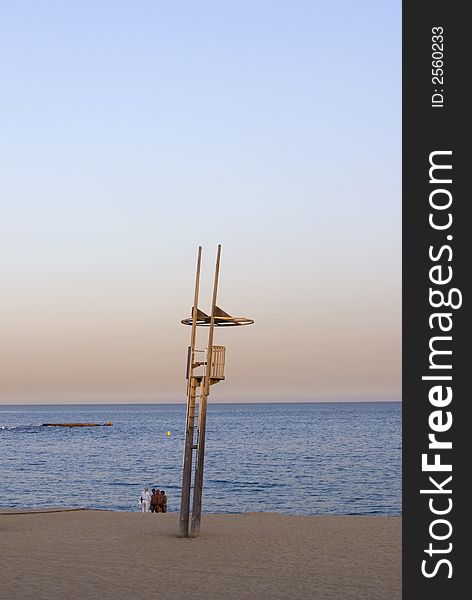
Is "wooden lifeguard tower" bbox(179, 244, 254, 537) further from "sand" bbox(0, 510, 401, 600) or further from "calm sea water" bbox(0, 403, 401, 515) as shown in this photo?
"calm sea water" bbox(0, 403, 401, 515)

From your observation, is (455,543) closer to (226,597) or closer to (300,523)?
(226,597)

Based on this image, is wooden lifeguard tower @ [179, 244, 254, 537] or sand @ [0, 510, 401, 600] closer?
sand @ [0, 510, 401, 600]

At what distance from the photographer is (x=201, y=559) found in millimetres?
16828

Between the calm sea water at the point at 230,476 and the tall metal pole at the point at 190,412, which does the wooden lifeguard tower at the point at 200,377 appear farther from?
the calm sea water at the point at 230,476

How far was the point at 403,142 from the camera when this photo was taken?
7824 mm

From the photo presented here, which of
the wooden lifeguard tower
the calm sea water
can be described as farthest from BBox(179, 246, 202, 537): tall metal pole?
the calm sea water

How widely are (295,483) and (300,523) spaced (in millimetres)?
31568

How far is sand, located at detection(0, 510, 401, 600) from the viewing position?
44.6 ft

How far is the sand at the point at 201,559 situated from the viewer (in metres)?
13.6

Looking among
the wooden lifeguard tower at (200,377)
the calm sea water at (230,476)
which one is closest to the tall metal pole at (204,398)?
the wooden lifeguard tower at (200,377)

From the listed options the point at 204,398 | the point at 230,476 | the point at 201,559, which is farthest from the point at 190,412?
the point at 230,476

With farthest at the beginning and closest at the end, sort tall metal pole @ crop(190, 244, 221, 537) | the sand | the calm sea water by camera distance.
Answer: the calm sea water
tall metal pole @ crop(190, 244, 221, 537)
the sand

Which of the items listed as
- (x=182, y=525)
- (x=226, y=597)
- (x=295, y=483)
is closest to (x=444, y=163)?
(x=226, y=597)

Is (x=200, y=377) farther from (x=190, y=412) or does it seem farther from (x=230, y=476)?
(x=230, y=476)
